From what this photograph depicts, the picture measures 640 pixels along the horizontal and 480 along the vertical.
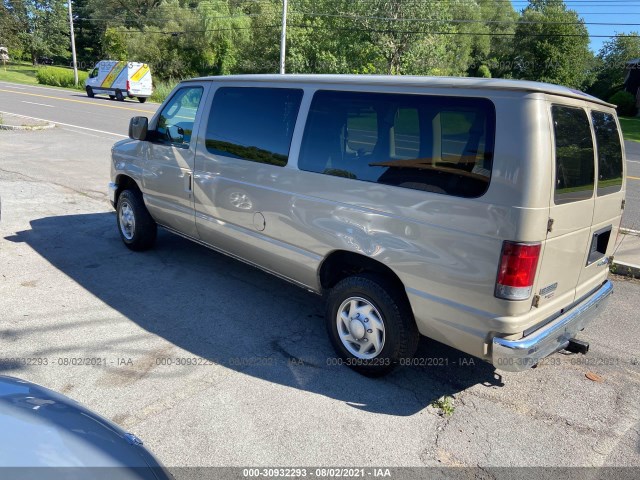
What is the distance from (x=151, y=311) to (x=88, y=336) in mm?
620

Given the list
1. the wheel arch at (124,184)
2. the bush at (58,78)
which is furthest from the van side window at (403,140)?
the bush at (58,78)

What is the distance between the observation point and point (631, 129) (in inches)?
1286

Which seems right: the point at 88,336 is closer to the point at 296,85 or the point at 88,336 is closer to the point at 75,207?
the point at 296,85

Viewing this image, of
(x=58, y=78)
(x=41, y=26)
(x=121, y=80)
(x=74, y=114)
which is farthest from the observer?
(x=41, y=26)

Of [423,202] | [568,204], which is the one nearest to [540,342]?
[568,204]

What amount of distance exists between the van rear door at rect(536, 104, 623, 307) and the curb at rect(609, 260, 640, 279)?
8.45 feet

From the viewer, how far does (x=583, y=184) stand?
3139 millimetres

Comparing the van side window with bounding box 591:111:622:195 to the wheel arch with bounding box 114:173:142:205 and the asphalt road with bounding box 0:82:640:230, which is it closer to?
the wheel arch with bounding box 114:173:142:205

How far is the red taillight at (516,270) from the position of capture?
272cm

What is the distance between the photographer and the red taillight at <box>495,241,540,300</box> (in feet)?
8.92

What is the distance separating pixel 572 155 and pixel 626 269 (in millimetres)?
3810

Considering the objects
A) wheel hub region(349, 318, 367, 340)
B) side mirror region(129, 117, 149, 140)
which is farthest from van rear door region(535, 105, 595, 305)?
side mirror region(129, 117, 149, 140)

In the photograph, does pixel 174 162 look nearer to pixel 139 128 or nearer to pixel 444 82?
pixel 139 128

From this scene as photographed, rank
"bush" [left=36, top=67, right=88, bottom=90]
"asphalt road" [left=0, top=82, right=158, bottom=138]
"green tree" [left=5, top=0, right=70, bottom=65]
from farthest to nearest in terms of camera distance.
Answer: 1. "green tree" [left=5, top=0, right=70, bottom=65]
2. "bush" [left=36, top=67, right=88, bottom=90]
3. "asphalt road" [left=0, top=82, right=158, bottom=138]
